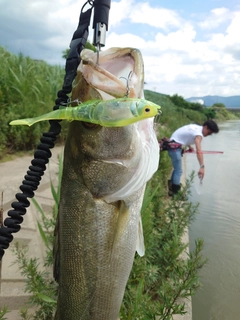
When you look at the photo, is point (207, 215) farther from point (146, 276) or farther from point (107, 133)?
point (107, 133)

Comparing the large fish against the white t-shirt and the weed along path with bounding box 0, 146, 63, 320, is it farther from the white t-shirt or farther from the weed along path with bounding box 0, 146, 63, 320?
the white t-shirt

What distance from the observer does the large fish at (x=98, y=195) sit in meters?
1.46

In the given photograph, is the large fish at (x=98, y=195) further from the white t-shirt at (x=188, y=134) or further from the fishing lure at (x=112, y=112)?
the white t-shirt at (x=188, y=134)

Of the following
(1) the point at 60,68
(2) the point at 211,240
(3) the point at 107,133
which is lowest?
(2) the point at 211,240

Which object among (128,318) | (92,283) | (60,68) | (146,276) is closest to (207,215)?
(146,276)

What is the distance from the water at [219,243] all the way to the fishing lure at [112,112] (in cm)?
318

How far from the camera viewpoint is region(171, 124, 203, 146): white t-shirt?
24.9ft

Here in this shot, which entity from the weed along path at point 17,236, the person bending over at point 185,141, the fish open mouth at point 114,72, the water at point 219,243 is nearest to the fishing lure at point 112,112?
the fish open mouth at point 114,72

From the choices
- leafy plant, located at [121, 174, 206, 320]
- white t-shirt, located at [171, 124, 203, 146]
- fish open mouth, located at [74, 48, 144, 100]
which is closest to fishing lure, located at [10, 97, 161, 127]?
fish open mouth, located at [74, 48, 144, 100]

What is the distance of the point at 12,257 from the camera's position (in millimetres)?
3422

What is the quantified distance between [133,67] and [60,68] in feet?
33.7

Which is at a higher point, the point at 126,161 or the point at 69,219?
the point at 126,161

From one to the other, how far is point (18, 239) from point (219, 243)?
325 centimetres

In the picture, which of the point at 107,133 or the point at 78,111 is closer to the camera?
the point at 78,111
